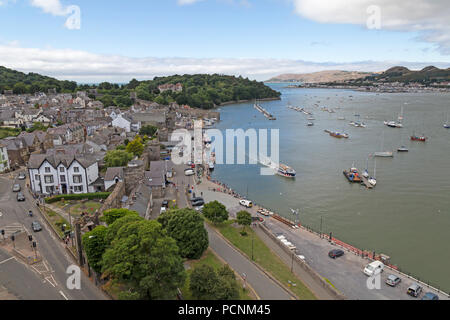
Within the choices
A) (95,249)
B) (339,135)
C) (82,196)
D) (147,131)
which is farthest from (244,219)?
(339,135)

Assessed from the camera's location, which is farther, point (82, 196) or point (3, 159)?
point (3, 159)

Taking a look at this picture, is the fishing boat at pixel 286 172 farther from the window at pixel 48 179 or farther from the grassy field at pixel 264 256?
the window at pixel 48 179

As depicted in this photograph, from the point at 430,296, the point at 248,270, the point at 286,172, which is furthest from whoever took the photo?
the point at 286,172

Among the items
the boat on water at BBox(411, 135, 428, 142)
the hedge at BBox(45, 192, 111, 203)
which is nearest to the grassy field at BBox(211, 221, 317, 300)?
the hedge at BBox(45, 192, 111, 203)

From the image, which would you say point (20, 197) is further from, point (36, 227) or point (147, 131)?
point (147, 131)

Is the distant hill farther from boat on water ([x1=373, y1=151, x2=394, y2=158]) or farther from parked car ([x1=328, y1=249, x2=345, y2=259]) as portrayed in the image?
parked car ([x1=328, y1=249, x2=345, y2=259])

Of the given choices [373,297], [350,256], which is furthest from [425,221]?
[373,297]

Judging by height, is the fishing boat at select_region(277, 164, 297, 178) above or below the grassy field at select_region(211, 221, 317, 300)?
above
